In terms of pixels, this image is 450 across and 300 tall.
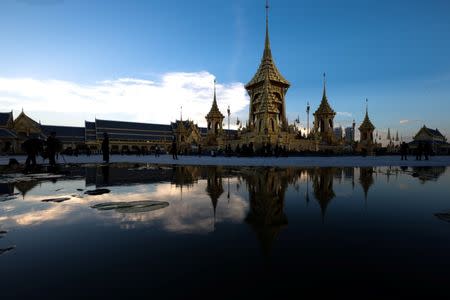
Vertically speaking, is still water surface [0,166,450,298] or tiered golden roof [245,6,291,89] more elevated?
tiered golden roof [245,6,291,89]

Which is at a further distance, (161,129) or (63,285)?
(161,129)

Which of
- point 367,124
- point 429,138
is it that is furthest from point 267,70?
point 429,138

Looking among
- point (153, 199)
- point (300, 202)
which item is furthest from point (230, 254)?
point (153, 199)

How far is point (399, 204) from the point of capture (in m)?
5.48

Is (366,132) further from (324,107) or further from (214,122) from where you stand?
(214,122)

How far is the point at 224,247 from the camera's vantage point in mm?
3066

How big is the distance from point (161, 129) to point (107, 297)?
91.4 metres

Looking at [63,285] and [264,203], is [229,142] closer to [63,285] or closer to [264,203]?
[264,203]

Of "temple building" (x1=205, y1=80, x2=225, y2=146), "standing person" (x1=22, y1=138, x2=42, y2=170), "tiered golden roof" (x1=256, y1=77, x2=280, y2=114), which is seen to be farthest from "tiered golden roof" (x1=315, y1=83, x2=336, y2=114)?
"standing person" (x1=22, y1=138, x2=42, y2=170)

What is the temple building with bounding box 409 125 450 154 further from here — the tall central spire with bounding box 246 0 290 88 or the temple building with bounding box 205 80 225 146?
the temple building with bounding box 205 80 225 146

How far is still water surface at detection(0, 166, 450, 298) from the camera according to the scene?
7.33ft

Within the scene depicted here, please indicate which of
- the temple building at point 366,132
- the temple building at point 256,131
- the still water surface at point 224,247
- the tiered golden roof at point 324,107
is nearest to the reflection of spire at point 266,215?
the still water surface at point 224,247

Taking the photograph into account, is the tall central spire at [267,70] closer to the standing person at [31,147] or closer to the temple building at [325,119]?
the temple building at [325,119]

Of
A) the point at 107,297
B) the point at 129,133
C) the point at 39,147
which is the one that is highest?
the point at 129,133
